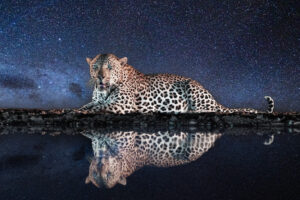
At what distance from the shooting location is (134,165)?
160 centimetres

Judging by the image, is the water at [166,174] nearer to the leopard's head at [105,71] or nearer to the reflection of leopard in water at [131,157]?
the reflection of leopard in water at [131,157]

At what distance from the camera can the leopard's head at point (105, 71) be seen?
6.43m

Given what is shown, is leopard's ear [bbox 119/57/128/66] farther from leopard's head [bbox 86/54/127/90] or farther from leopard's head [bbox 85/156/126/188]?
leopard's head [bbox 85/156/126/188]

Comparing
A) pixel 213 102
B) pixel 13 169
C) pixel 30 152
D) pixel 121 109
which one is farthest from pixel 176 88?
→ pixel 13 169

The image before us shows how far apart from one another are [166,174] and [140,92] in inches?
219

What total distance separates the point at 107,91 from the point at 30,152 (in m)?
4.48

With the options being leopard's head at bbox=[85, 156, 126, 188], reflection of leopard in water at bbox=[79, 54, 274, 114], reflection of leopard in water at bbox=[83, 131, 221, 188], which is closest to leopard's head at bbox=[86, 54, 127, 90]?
reflection of leopard in water at bbox=[79, 54, 274, 114]

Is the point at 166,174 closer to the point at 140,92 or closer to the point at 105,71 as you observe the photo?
the point at 105,71

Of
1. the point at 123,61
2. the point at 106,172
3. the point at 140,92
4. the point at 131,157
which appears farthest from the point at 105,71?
the point at 106,172

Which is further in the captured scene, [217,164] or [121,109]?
[121,109]

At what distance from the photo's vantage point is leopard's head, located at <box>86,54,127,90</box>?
21.1ft

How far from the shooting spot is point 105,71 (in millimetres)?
6391

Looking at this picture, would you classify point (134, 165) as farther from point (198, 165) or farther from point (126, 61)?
point (126, 61)

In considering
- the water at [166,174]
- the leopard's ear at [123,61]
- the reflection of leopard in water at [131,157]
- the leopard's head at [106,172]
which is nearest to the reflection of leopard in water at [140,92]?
the leopard's ear at [123,61]
